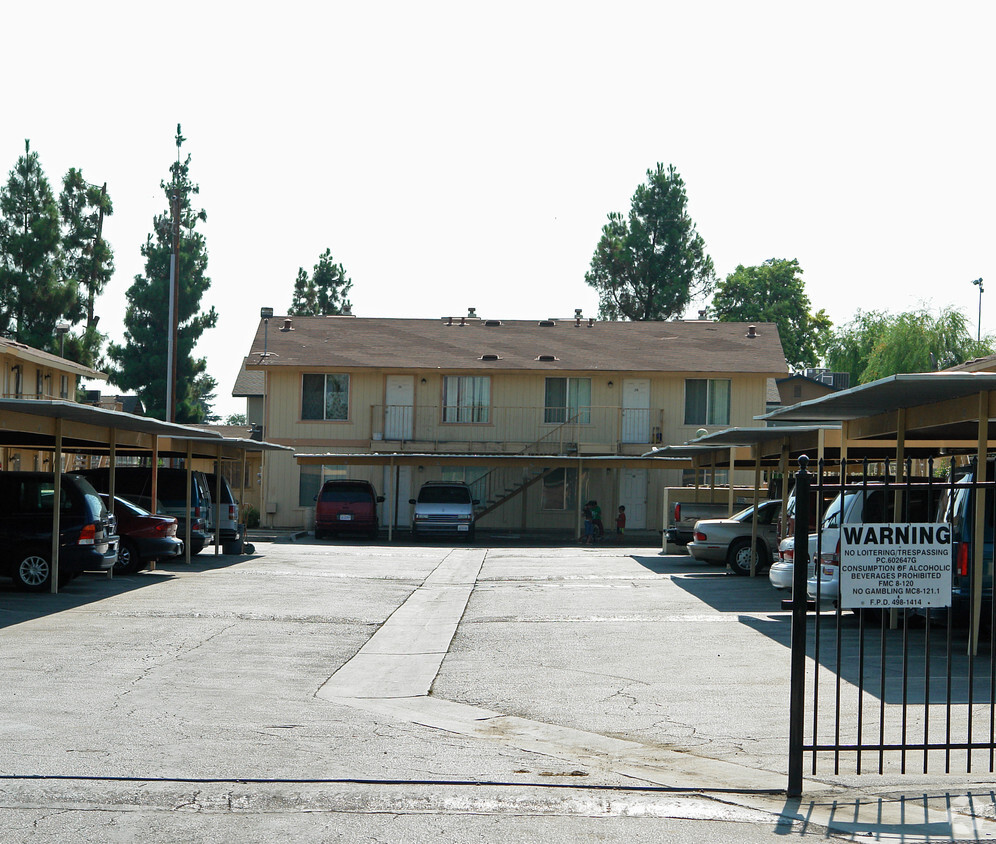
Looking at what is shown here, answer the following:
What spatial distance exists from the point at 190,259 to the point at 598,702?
149ft

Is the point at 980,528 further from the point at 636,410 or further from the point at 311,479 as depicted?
the point at 311,479

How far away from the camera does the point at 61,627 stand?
13367 millimetres

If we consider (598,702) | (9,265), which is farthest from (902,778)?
(9,265)

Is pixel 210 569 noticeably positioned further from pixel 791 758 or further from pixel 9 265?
pixel 9 265

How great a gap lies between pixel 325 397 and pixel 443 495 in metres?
7.88

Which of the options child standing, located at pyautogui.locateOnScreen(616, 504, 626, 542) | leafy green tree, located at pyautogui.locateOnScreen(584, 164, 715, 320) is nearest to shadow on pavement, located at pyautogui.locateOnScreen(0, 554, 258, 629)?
child standing, located at pyautogui.locateOnScreen(616, 504, 626, 542)

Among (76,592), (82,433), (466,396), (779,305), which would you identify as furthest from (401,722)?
(779,305)

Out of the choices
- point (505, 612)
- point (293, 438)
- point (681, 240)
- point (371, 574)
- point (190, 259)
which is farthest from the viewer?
point (681, 240)

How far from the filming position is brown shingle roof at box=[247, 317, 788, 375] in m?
39.5

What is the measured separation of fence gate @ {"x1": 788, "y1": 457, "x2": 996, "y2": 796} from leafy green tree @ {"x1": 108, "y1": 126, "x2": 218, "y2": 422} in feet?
139

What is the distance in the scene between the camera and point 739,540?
2220cm

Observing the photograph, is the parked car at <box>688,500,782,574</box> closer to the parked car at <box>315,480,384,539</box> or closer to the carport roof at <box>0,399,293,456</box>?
the carport roof at <box>0,399,293,456</box>

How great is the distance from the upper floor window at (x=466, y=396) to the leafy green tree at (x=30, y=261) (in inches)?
679

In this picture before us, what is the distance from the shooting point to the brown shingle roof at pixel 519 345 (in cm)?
3953
